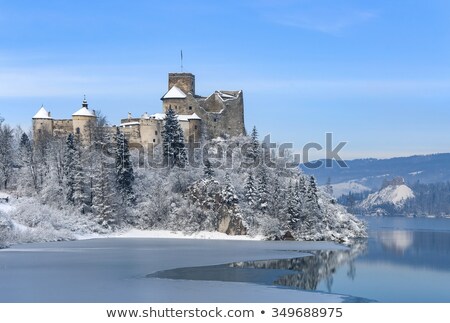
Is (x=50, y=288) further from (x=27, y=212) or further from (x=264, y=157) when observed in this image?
(x=264, y=157)

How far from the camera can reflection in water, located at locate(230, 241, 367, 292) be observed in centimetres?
2662

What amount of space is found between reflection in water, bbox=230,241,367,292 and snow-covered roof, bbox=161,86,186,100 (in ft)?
117

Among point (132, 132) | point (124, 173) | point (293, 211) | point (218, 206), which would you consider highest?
point (132, 132)

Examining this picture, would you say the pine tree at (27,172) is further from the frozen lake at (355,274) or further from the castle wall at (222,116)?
the frozen lake at (355,274)

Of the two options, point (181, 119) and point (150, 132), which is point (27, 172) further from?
point (181, 119)

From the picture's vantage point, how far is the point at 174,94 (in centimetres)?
7481

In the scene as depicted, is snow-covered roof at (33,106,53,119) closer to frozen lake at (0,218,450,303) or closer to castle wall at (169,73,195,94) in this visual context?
castle wall at (169,73,195,94)

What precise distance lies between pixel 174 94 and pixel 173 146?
41.7ft

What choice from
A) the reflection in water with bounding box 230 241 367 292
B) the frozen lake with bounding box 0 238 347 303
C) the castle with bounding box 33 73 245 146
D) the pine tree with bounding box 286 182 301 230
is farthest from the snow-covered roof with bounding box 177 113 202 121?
the reflection in water with bounding box 230 241 367 292

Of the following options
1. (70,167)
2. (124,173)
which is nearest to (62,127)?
(70,167)

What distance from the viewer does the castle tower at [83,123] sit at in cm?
6981

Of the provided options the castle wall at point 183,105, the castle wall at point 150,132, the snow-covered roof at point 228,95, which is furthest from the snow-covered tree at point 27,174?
the snow-covered roof at point 228,95

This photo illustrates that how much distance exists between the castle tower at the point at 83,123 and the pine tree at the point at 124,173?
10.4 meters
